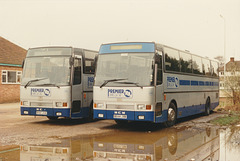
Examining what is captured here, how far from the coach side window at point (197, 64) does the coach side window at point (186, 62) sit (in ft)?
2.02

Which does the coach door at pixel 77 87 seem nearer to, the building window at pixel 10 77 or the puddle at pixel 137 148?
the puddle at pixel 137 148

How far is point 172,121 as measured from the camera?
14.0 meters

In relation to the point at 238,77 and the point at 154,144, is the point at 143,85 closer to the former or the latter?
the point at 154,144

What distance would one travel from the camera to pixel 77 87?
565 inches

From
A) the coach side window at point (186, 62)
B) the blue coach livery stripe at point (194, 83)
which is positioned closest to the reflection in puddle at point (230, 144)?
the blue coach livery stripe at point (194, 83)

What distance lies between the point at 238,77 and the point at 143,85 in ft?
37.2

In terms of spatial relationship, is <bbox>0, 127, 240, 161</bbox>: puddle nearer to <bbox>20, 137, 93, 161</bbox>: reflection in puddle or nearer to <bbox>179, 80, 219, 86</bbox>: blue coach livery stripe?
<bbox>20, 137, 93, 161</bbox>: reflection in puddle

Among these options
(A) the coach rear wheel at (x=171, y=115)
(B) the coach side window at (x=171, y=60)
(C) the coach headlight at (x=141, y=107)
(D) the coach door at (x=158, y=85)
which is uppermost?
(B) the coach side window at (x=171, y=60)

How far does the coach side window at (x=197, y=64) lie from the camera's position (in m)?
16.8

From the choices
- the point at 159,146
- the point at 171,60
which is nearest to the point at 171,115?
the point at 171,60

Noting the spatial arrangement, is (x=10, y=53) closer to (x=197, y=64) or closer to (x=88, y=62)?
(x=88, y=62)

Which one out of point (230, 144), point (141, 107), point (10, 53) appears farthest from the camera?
point (10, 53)

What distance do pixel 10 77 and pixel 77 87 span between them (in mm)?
18996

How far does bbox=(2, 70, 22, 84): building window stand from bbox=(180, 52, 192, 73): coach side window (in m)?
20.1
